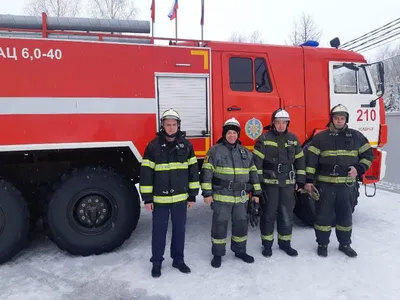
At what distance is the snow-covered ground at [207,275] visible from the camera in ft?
10.9

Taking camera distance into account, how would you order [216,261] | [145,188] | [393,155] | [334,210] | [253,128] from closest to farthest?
[145,188] < [216,261] < [334,210] < [253,128] < [393,155]

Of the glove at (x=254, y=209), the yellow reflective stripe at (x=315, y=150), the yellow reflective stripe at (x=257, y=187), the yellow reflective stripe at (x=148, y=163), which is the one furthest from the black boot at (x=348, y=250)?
the yellow reflective stripe at (x=148, y=163)

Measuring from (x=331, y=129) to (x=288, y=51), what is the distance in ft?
4.52

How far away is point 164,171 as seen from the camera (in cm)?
361

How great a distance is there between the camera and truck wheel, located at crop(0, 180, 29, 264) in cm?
382

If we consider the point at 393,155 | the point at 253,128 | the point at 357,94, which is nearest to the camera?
the point at 253,128

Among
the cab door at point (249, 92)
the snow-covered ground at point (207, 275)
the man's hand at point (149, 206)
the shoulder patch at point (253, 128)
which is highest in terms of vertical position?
the cab door at point (249, 92)

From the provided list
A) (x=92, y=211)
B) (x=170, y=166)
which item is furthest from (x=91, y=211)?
(x=170, y=166)

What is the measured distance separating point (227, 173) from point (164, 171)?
0.75 meters

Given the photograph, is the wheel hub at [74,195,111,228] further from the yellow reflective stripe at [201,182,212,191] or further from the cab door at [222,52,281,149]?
the cab door at [222,52,281,149]

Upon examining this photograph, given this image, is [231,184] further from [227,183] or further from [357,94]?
[357,94]

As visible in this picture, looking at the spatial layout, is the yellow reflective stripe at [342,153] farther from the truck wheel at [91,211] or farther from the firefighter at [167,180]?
the truck wheel at [91,211]

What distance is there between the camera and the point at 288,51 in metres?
4.76

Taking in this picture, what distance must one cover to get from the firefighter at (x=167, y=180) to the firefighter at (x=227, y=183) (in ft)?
0.74
